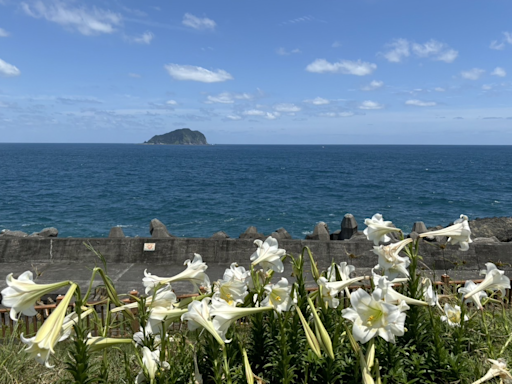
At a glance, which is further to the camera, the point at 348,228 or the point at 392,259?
the point at 348,228

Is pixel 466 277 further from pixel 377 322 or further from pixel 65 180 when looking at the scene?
pixel 65 180

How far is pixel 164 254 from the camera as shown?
12.0 metres

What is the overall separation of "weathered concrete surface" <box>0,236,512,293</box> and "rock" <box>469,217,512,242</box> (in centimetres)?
887

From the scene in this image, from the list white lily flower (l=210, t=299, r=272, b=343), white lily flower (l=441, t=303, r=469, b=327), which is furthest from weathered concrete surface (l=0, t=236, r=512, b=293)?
white lily flower (l=210, t=299, r=272, b=343)

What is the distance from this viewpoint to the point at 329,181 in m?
60.6

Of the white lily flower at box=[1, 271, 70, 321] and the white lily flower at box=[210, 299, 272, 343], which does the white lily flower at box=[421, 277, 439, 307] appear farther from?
the white lily flower at box=[1, 271, 70, 321]

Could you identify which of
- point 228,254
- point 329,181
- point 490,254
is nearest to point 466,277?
point 490,254

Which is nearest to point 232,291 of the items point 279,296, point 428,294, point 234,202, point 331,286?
point 279,296

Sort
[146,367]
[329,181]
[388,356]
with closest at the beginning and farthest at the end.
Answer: [146,367] → [388,356] → [329,181]

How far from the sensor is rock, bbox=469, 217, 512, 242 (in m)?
19.5

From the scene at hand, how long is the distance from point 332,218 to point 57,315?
110 ft

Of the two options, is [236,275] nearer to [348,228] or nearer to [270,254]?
[270,254]

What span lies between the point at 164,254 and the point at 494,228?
16.2 meters

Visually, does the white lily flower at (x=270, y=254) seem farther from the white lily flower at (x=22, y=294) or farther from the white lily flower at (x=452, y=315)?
the white lily flower at (x=452, y=315)
